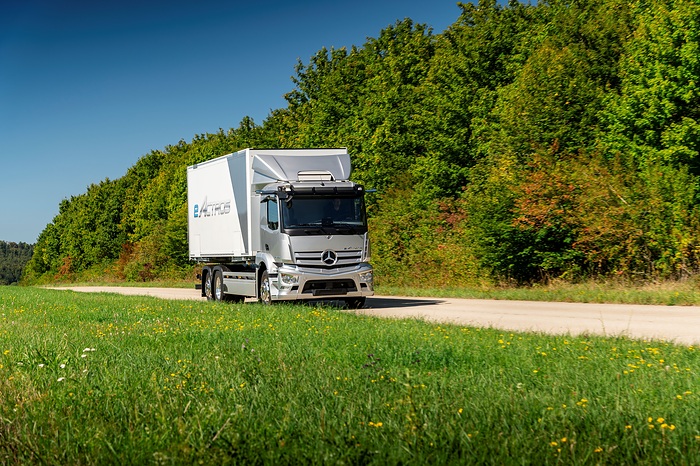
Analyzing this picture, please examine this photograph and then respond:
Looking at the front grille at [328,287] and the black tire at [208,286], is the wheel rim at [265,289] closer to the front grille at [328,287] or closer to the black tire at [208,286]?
the front grille at [328,287]

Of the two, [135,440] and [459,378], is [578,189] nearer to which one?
[459,378]

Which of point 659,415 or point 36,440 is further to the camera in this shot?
point 659,415

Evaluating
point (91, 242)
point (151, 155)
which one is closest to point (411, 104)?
point (151, 155)

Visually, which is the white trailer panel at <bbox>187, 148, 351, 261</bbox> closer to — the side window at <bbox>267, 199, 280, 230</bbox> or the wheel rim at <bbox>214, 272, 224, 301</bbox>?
the wheel rim at <bbox>214, 272, 224, 301</bbox>

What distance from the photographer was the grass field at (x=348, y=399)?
4.84 meters

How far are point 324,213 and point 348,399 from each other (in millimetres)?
13463

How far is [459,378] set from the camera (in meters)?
7.48

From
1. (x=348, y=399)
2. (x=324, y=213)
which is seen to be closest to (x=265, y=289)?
(x=324, y=213)

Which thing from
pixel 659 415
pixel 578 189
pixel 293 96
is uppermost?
pixel 293 96

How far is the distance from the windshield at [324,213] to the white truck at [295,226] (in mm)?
24

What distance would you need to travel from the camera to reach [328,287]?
19.6 m

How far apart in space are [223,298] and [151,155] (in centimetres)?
7554

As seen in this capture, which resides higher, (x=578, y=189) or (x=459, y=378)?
(x=578, y=189)

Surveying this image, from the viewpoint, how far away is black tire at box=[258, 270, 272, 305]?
1994cm
